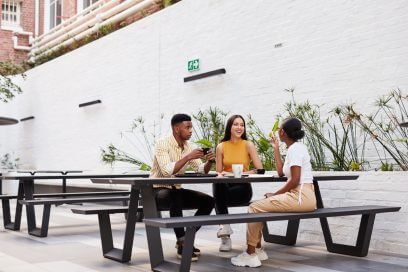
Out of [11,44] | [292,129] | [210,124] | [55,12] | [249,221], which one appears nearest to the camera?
[249,221]

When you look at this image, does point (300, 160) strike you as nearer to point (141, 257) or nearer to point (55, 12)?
point (141, 257)

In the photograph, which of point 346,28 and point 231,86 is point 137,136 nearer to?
point 231,86

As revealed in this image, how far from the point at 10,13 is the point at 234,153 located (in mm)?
→ 17181

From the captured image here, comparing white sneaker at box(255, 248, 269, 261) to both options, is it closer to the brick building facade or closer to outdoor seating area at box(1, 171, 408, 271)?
outdoor seating area at box(1, 171, 408, 271)

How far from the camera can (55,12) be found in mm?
20656

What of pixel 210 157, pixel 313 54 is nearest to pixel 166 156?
pixel 210 157

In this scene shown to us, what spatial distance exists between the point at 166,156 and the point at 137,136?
276 inches

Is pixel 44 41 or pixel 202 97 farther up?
pixel 44 41

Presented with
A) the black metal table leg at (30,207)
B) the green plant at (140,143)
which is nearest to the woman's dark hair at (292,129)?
the black metal table leg at (30,207)

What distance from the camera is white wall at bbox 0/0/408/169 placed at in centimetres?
776

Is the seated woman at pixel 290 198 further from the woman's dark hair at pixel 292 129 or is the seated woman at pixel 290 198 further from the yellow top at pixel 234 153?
the yellow top at pixel 234 153

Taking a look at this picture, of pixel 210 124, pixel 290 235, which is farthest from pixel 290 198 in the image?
pixel 210 124

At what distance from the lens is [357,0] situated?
7.96m

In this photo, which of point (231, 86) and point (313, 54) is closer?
point (313, 54)
